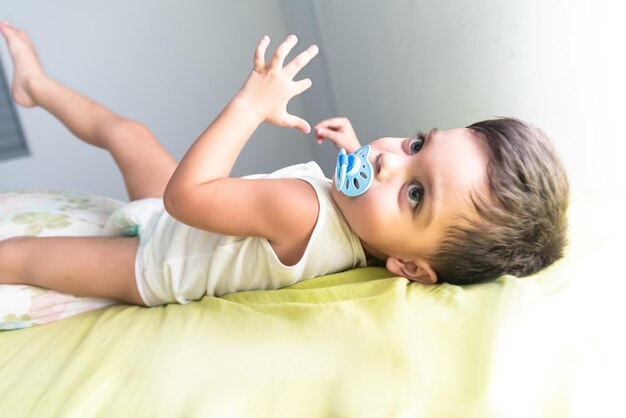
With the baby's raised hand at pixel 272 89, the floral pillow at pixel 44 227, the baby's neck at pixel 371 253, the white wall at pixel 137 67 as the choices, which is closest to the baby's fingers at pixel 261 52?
the baby's raised hand at pixel 272 89

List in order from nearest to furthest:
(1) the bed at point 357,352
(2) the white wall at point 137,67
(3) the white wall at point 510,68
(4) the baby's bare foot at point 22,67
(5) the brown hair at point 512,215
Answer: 1. (1) the bed at point 357,352
2. (5) the brown hair at point 512,215
3. (3) the white wall at point 510,68
4. (4) the baby's bare foot at point 22,67
5. (2) the white wall at point 137,67

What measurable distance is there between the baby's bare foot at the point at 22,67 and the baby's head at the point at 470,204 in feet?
2.40

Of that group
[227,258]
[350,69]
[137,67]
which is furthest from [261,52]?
[137,67]

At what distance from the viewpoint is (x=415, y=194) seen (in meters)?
0.70

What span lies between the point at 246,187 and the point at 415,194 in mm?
205

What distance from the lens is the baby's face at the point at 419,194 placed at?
2.20ft

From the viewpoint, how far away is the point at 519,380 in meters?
0.52

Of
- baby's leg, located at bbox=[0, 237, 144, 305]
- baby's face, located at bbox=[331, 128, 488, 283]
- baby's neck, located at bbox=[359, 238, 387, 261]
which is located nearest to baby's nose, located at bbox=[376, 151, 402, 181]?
baby's face, located at bbox=[331, 128, 488, 283]

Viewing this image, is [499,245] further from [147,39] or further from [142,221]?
[147,39]

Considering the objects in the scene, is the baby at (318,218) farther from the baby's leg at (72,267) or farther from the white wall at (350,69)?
the white wall at (350,69)

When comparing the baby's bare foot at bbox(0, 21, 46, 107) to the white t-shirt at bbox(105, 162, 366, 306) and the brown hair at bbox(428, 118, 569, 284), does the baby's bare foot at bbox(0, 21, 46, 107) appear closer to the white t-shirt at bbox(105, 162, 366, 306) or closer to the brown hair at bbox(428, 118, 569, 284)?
the white t-shirt at bbox(105, 162, 366, 306)

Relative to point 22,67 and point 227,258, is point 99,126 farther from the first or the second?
point 227,258

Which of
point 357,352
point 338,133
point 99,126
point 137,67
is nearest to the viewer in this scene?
point 357,352

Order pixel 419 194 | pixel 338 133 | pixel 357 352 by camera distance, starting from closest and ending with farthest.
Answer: pixel 357 352
pixel 419 194
pixel 338 133
